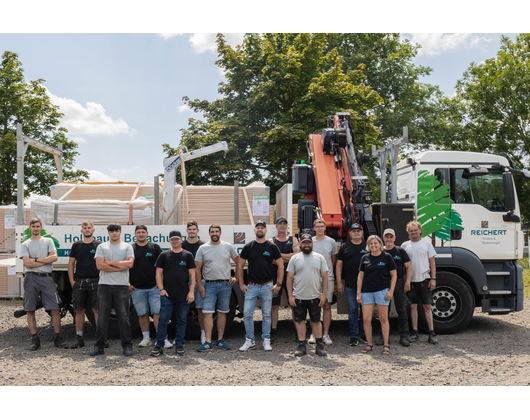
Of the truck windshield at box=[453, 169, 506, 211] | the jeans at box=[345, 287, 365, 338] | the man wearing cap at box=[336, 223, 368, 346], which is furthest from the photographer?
the truck windshield at box=[453, 169, 506, 211]

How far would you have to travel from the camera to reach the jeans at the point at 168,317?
20.9ft

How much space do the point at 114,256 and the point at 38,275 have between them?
4.57ft

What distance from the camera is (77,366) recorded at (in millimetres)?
5785

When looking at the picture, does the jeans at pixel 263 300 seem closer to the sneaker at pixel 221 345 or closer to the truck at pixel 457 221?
the sneaker at pixel 221 345

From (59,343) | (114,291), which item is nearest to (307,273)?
(114,291)

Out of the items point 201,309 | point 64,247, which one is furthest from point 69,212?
point 201,309

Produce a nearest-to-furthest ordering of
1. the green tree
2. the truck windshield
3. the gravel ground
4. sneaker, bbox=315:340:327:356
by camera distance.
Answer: the gravel ground → sneaker, bbox=315:340:327:356 → the truck windshield → the green tree

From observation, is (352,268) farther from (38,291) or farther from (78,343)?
(38,291)

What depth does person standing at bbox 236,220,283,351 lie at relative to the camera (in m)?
6.51

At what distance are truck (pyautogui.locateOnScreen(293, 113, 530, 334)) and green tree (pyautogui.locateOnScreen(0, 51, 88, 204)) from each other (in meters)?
14.0

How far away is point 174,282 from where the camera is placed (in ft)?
20.7

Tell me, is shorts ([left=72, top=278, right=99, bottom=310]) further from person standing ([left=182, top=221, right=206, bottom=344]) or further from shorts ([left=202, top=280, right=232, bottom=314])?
shorts ([left=202, top=280, right=232, bottom=314])

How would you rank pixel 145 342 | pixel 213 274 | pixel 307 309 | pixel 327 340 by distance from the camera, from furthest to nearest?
pixel 327 340 → pixel 145 342 → pixel 213 274 → pixel 307 309

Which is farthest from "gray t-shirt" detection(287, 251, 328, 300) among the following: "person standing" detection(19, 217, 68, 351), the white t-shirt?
"person standing" detection(19, 217, 68, 351)
